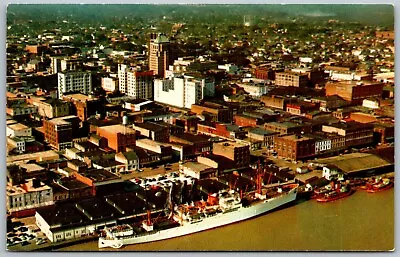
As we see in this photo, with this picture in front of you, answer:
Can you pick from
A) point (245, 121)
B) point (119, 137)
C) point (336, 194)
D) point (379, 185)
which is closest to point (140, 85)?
point (245, 121)

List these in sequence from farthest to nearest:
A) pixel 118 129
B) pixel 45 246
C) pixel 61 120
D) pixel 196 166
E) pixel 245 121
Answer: pixel 245 121 < pixel 61 120 < pixel 118 129 < pixel 196 166 < pixel 45 246

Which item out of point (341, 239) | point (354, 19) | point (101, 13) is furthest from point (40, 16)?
point (341, 239)

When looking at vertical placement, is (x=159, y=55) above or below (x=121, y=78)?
above

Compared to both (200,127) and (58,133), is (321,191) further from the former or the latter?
(58,133)

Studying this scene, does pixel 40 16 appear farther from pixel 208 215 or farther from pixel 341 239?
pixel 341 239

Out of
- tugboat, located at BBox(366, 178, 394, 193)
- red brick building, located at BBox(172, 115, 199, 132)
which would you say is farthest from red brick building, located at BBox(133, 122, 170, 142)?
tugboat, located at BBox(366, 178, 394, 193)

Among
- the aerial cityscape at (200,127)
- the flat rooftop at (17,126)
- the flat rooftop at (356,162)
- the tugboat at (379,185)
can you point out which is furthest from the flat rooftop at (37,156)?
the tugboat at (379,185)
